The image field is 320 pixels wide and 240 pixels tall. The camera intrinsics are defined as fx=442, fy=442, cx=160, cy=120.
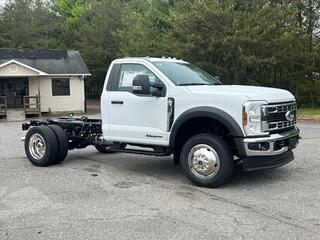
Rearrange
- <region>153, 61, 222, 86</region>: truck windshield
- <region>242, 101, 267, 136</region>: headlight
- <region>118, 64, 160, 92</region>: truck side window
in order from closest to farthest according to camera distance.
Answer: <region>242, 101, 267, 136</region>: headlight, <region>153, 61, 222, 86</region>: truck windshield, <region>118, 64, 160, 92</region>: truck side window

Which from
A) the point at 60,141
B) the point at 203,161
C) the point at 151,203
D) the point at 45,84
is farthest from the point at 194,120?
the point at 45,84

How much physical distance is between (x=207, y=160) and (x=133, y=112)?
5.41 feet

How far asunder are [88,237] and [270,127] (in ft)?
10.9

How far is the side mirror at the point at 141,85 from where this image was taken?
24.0ft

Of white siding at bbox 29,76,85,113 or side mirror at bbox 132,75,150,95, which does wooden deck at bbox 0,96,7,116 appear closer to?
white siding at bbox 29,76,85,113

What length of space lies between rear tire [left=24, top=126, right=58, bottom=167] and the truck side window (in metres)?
1.95

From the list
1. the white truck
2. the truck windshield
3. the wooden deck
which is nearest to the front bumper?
the white truck

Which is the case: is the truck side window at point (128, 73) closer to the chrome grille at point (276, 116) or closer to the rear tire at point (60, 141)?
the rear tire at point (60, 141)

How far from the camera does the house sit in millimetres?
29797

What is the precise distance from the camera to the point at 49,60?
31.3 m

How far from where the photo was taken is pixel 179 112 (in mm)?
7199

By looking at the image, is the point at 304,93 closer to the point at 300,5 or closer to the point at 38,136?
the point at 300,5

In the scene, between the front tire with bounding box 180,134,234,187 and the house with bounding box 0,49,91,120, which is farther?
the house with bounding box 0,49,91,120

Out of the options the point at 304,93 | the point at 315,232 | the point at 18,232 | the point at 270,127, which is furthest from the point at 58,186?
the point at 304,93
